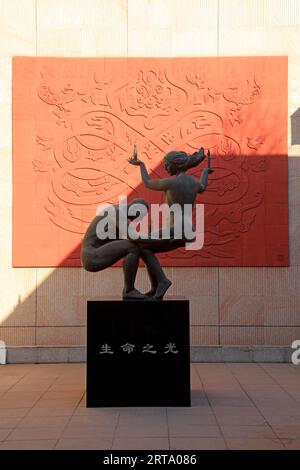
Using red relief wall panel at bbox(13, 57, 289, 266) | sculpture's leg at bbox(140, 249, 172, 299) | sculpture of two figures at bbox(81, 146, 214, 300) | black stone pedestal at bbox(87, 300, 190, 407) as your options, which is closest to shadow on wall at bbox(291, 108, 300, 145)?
red relief wall panel at bbox(13, 57, 289, 266)

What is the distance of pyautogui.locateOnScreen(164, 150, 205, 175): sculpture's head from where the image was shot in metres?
5.81

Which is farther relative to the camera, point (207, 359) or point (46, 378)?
point (207, 359)

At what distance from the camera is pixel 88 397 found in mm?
5414

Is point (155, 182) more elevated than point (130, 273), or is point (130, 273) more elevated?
point (155, 182)

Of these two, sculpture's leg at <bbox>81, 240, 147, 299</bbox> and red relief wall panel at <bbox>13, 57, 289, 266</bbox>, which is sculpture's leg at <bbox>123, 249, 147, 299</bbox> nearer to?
sculpture's leg at <bbox>81, 240, 147, 299</bbox>

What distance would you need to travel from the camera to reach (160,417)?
16.5 feet

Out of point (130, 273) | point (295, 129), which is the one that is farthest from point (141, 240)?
point (295, 129)

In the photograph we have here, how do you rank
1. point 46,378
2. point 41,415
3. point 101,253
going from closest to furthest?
1. point 41,415
2. point 101,253
3. point 46,378

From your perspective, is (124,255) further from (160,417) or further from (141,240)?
(160,417)

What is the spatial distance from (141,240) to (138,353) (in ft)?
3.28

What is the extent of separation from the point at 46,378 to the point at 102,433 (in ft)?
8.46

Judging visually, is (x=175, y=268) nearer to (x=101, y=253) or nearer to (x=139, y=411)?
(x=101, y=253)
